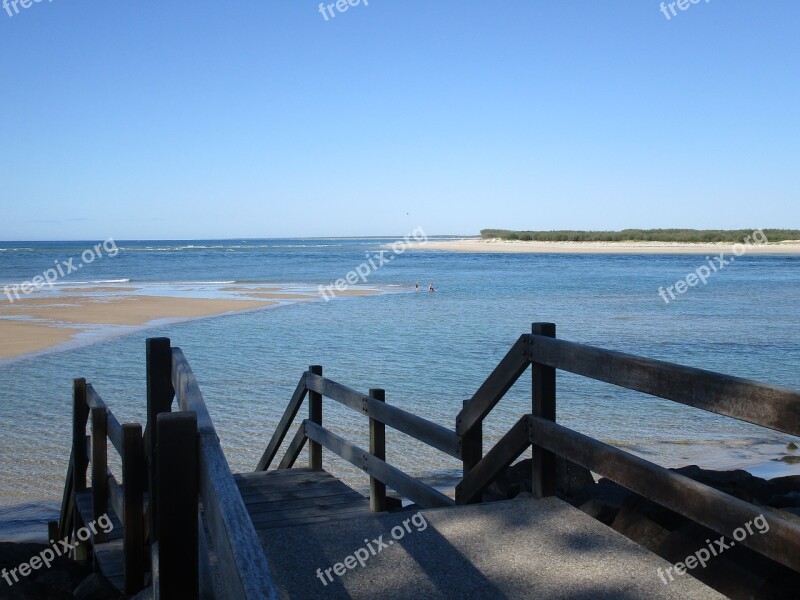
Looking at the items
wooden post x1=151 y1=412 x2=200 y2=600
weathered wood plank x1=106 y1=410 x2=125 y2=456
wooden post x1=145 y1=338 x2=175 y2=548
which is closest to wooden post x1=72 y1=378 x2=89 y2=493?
weathered wood plank x1=106 y1=410 x2=125 y2=456

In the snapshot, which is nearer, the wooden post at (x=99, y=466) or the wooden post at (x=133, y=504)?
the wooden post at (x=133, y=504)

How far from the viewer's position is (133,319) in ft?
75.3

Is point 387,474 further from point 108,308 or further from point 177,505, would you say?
point 108,308

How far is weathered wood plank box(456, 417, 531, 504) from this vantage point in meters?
3.94

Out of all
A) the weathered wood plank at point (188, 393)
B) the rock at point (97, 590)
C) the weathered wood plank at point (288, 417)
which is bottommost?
the rock at point (97, 590)

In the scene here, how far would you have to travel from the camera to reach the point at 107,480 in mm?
5172

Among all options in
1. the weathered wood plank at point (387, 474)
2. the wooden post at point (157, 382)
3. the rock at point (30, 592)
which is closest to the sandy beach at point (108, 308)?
the weathered wood plank at point (387, 474)

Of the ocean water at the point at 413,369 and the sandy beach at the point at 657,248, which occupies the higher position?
the ocean water at the point at 413,369

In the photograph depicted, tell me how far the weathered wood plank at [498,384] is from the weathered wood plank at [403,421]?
0.12 metres

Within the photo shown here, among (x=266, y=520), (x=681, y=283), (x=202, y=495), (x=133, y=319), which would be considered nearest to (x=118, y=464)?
(x=266, y=520)

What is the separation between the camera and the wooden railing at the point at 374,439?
4.43 m

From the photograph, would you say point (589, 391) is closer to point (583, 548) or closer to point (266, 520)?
point (266, 520)

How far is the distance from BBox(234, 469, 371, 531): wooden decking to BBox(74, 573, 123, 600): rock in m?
0.86

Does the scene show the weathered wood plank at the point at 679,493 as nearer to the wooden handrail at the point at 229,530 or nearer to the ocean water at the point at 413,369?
the wooden handrail at the point at 229,530
